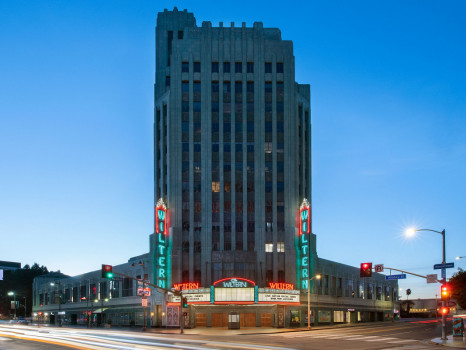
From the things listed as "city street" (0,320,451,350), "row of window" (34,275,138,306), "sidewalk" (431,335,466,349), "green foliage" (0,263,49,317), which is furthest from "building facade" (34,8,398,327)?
"green foliage" (0,263,49,317)

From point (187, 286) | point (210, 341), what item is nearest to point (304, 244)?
point (187, 286)

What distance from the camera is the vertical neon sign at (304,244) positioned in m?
80.2

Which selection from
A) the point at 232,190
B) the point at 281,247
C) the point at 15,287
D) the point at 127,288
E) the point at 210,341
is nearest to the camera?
the point at 210,341

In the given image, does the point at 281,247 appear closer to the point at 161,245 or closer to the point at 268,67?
the point at 161,245

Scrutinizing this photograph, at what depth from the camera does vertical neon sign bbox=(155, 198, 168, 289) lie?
257 feet

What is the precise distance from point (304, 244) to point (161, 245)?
21.8m

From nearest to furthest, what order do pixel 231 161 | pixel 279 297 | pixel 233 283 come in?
pixel 233 283
pixel 279 297
pixel 231 161

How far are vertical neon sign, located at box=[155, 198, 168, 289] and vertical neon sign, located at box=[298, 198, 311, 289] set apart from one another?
2059cm

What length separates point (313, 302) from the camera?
8694cm

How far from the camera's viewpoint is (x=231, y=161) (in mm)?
87250

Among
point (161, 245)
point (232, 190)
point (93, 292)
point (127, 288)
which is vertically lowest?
point (93, 292)

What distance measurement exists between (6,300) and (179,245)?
125451 mm

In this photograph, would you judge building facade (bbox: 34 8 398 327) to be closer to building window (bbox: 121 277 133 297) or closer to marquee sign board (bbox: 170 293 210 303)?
marquee sign board (bbox: 170 293 210 303)

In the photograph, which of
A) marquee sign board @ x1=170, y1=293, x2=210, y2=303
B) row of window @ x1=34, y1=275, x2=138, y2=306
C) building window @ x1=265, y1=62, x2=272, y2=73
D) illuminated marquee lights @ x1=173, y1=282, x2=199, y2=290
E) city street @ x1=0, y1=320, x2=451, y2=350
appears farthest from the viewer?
row of window @ x1=34, y1=275, x2=138, y2=306
